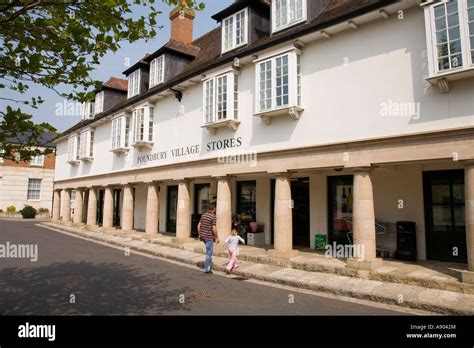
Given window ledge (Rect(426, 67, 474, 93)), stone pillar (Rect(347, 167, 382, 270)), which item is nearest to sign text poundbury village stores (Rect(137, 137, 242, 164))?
stone pillar (Rect(347, 167, 382, 270))

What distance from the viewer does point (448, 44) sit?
8.12 metres

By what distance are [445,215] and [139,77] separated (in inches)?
728

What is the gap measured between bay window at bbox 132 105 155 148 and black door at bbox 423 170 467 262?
13768 mm

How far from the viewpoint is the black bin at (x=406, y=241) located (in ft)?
34.8

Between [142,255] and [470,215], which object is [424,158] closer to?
[470,215]

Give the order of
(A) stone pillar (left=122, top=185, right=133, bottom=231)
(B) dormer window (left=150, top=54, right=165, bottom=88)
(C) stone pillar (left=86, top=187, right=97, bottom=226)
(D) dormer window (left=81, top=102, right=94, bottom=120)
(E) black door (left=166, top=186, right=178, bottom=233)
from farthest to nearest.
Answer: (D) dormer window (left=81, top=102, right=94, bottom=120)
(C) stone pillar (left=86, top=187, right=97, bottom=226)
(E) black door (left=166, top=186, right=178, bottom=233)
(A) stone pillar (left=122, top=185, right=133, bottom=231)
(B) dormer window (left=150, top=54, right=165, bottom=88)

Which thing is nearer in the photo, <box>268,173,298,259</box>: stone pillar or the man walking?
the man walking

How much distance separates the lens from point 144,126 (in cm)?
1900

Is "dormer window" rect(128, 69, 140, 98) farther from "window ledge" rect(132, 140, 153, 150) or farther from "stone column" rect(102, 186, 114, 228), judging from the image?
"stone column" rect(102, 186, 114, 228)

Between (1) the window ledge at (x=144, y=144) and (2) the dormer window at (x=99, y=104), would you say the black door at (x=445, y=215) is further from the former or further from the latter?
(2) the dormer window at (x=99, y=104)

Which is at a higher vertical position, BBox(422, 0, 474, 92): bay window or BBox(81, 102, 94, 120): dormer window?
BBox(81, 102, 94, 120): dormer window

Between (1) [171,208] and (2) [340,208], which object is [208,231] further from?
(1) [171,208]

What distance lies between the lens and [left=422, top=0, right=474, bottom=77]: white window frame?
781 centimetres

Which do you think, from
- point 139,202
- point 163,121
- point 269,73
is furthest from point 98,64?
point 139,202
